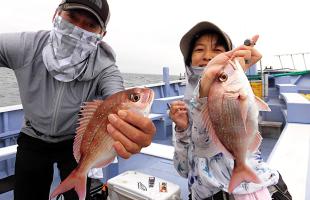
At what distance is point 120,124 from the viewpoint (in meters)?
1.32

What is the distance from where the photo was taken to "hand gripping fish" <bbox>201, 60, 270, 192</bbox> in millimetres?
1259

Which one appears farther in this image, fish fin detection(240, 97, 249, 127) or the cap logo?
the cap logo

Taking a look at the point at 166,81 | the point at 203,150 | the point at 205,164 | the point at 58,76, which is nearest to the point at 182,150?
the point at 205,164

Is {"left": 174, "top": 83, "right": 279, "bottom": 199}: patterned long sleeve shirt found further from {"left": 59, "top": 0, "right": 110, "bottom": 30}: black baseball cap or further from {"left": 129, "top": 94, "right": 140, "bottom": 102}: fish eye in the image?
{"left": 59, "top": 0, "right": 110, "bottom": 30}: black baseball cap

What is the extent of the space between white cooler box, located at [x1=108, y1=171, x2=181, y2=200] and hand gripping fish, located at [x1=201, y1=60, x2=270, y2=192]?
61.5 inches

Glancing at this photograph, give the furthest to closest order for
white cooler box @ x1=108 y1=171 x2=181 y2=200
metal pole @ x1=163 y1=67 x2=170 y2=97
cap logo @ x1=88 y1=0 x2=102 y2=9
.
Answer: metal pole @ x1=163 y1=67 x2=170 y2=97 < white cooler box @ x1=108 y1=171 x2=181 y2=200 < cap logo @ x1=88 y1=0 x2=102 y2=9

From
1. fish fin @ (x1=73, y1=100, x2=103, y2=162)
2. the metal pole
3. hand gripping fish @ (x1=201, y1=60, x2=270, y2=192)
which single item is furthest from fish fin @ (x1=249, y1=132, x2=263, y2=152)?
the metal pole

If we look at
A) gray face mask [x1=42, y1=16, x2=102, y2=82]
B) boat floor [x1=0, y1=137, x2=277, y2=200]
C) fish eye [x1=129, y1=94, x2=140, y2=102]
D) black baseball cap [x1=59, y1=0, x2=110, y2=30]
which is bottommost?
boat floor [x1=0, y1=137, x2=277, y2=200]

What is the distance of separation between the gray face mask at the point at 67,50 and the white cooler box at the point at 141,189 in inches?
55.3

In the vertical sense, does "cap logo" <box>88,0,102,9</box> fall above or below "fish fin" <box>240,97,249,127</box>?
above

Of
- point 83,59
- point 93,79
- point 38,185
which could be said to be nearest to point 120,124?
point 93,79

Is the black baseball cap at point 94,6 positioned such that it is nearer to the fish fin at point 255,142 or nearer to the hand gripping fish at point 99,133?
the hand gripping fish at point 99,133

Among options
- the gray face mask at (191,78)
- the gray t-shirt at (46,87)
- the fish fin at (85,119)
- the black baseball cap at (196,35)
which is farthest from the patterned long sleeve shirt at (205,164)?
→ the gray t-shirt at (46,87)

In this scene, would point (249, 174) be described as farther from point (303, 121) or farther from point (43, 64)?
point (303, 121)
